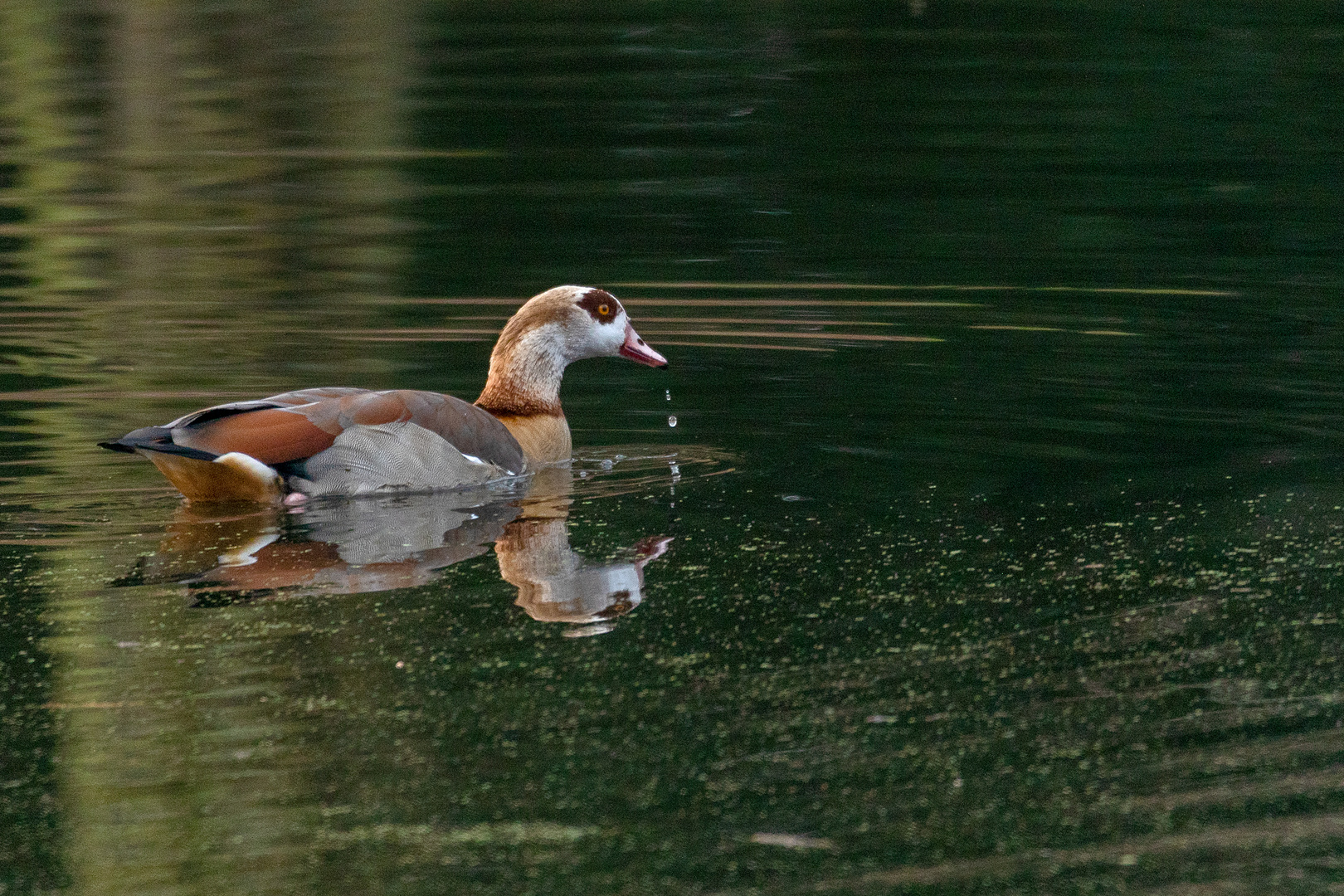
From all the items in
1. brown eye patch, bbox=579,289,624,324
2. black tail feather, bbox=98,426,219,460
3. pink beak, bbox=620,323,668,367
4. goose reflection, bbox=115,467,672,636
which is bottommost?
goose reflection, bbox=115,467,672,636

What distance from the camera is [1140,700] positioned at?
200 inches

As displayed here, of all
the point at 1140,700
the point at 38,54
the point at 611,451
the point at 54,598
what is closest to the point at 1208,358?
the point at 611,451

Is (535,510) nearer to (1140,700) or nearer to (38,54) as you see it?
(1140,700)

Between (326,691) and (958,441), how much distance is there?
396 centimetres

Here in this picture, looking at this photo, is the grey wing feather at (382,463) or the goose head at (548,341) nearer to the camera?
the grey wing feather at (382,463)

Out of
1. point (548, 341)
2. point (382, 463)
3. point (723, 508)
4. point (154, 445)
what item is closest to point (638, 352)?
point (548, 341)

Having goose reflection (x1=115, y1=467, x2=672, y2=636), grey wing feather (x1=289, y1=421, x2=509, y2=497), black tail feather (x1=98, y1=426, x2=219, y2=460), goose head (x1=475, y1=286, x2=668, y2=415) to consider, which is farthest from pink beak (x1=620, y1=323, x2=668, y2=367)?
black tail feather (x1=98, y1=426, x2=219, y2=460)

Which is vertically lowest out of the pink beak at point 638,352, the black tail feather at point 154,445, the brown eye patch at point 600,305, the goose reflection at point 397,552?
the goose reflection at point 397,552

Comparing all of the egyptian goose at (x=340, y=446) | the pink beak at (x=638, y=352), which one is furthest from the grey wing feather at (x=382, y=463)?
the pink beak at (x=638, y=352)

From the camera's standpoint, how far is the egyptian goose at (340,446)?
756 cm

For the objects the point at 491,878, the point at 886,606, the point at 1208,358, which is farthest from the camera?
the point at 1208,358

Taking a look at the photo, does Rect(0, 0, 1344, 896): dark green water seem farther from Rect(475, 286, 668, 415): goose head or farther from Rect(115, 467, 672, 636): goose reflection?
Rect(475, 286, 668, 415): goose head

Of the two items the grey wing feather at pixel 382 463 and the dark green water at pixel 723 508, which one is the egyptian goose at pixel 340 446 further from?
the dark green water at pixel 723 508

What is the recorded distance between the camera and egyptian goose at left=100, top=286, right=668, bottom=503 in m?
7.56
